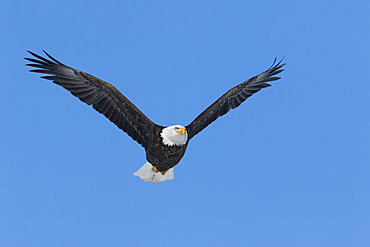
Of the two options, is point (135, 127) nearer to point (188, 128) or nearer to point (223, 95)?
point (188, 128)

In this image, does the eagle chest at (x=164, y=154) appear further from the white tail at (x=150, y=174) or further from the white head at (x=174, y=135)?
the white tail at (x=150, y=174)

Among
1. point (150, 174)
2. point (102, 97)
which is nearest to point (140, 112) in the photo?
point (102, 97)

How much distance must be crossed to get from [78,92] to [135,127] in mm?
1298

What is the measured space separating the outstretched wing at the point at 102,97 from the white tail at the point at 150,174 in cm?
104

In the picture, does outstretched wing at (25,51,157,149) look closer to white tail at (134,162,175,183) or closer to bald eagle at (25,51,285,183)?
bald eagle at (25,51,285,183)

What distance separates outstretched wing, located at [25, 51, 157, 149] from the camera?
5.83 meters

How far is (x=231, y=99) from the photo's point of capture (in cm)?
753

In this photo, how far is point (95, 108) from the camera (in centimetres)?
628

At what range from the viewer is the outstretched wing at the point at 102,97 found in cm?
583

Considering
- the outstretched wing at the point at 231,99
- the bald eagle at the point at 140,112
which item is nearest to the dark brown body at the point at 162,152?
the bald eagle at the point at 140,112

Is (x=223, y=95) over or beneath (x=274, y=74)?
beneath

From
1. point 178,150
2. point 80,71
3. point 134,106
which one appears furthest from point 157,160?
point 80,71

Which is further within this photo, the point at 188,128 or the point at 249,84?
Result: the point at 249,84

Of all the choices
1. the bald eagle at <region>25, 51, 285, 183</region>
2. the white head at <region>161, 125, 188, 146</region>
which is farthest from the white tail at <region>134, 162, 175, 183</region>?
the white head at <region>161, 125, 188, 146</region>
